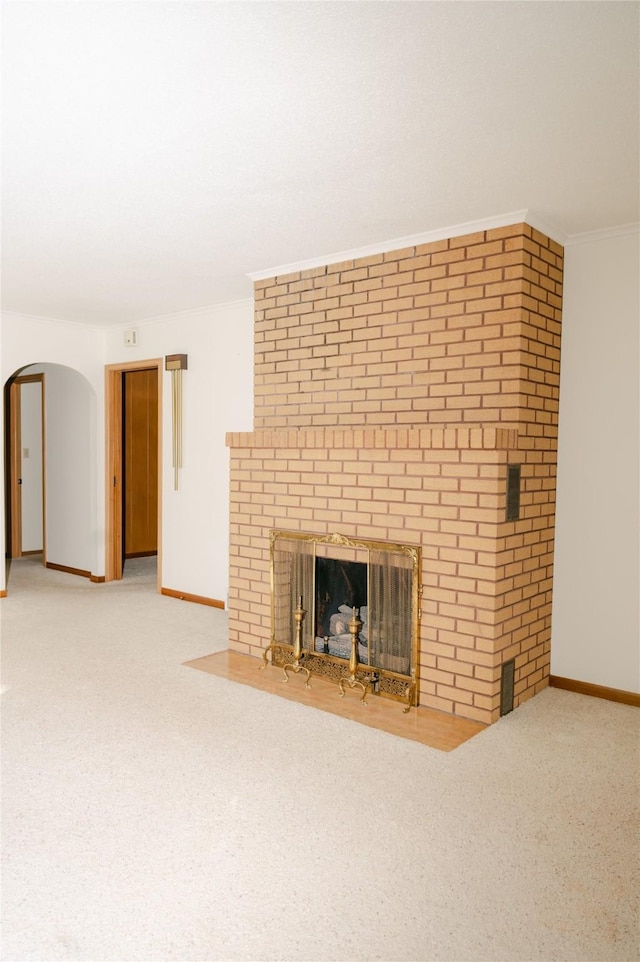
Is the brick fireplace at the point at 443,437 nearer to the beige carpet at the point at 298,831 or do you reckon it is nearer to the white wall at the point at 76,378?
the beige carpet at the point at 298,831

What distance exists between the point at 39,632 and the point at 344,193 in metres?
3.35

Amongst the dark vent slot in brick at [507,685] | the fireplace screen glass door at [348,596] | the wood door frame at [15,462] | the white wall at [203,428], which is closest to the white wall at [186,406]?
the white wall at [203,428]

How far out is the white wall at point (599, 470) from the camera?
331 centimetres

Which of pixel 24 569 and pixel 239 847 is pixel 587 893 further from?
pixel 24 569

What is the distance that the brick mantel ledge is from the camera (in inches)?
119

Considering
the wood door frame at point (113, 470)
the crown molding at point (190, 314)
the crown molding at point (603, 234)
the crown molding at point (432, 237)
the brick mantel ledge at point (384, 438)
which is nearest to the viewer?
the brick mantel ledge at point (384, 438)

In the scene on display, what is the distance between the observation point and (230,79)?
2.00 metres

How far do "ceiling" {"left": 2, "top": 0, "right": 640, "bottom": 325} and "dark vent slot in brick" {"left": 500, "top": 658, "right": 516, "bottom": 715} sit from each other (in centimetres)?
207

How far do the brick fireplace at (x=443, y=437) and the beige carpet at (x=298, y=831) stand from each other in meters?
0.46

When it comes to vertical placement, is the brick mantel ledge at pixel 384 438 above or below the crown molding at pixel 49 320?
below

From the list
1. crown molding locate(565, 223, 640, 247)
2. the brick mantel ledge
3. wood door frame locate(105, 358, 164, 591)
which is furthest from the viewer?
wood door frame locate(105, 358, 164, 591)

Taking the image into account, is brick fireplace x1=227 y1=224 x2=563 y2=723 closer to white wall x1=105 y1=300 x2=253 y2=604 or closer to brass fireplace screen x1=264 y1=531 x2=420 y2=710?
brass fireplace screen x1=264 y1=531 x2=420 y2=710

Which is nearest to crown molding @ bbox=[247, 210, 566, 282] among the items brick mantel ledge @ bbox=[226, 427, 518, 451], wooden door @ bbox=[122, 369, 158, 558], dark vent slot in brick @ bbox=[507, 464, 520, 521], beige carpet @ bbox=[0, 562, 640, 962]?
brick mantel ledge @ bbox=[226, 427, 518, 451]

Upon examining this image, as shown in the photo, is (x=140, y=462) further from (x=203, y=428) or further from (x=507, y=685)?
(x=507, y=685)
